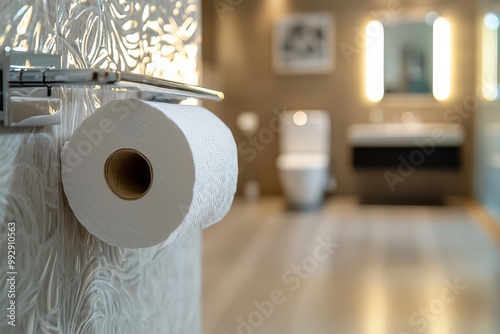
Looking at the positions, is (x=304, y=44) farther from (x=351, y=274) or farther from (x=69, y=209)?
(x=69, y=209)

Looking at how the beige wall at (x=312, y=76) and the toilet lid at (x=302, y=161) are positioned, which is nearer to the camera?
the toilet lid at (x=302, y=161)

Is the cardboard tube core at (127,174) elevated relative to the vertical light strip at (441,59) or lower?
lower

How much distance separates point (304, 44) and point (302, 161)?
1.37 m

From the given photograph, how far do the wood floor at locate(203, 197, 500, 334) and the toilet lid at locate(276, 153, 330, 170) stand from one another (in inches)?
17.8

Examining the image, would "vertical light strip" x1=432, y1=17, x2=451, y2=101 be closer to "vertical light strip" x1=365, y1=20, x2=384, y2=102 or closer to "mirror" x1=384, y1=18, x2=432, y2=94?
"mirror" x1=384, y1=18, x2=432, y2=94

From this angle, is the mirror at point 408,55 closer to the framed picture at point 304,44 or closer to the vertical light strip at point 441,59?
the vertical light strip at point 441,59

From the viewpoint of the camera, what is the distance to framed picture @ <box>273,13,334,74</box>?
20.9ft

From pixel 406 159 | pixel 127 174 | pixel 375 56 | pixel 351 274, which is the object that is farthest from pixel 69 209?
pixel 375 56

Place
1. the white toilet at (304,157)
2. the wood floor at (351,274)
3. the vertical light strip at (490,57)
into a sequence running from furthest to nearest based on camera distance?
the white toilet at (304,157) → the vertical light strip at (490,57) → the wood floor at (351,274)

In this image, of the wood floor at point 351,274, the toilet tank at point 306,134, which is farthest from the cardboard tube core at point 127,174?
the toilet tank at point 306,134

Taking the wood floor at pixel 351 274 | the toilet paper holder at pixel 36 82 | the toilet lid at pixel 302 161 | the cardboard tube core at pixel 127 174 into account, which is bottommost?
the wood floor at pixel 351 274

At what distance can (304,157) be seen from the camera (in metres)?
6.14

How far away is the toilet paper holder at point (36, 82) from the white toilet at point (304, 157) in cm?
485

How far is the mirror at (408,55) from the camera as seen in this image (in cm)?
621
